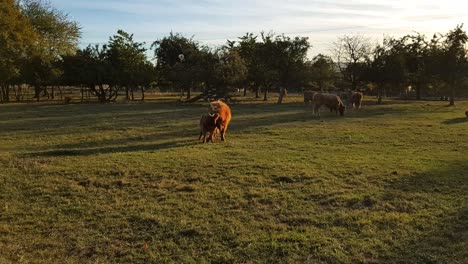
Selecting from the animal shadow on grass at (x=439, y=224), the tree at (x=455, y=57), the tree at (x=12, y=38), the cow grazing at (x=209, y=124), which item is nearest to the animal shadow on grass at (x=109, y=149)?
the cow grazing at (x=209, y=124)

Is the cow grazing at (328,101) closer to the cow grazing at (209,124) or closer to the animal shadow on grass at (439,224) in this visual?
the cow grazing at (209,124)

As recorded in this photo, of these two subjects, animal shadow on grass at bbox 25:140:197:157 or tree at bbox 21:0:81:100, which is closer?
animal shadow on grass at bbox 25:140:197:157

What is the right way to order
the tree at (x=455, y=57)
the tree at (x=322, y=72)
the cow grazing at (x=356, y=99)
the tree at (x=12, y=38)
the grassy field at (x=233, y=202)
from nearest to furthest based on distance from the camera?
the grassy field at (x=233, y=202)
the tree at (x=12, y=38)
the cow grazing at (x=356, y=99)
the tree at (x=455, y=57)
the tree at (x=322, y=72)

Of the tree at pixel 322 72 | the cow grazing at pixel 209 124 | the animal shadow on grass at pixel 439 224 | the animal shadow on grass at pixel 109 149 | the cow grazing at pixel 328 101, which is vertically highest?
the tree at pixel 322 72

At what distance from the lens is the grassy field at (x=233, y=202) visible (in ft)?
16.7

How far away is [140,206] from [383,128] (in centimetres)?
1345

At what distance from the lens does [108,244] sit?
5.29 metres

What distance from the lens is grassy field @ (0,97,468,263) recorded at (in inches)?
201

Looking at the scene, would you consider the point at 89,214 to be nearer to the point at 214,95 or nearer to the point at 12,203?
the point at 12,203

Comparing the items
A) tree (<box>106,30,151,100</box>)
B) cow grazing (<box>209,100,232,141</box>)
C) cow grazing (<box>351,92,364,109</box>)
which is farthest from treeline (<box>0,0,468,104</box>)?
cow grazing (<box>209,100,232,141</box>)

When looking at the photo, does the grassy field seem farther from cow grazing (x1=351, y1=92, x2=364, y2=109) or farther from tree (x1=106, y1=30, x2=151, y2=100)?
tree (x1=106, y1=30, x2=151, y2=100)

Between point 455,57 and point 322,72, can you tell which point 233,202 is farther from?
point 322,72

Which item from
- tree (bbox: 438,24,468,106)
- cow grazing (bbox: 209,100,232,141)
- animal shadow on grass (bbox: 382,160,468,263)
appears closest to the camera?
animal shadow on grass (bbox: 382,160,468,263)

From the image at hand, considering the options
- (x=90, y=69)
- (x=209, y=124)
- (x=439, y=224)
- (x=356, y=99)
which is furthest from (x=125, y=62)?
(x=439, y=224)
